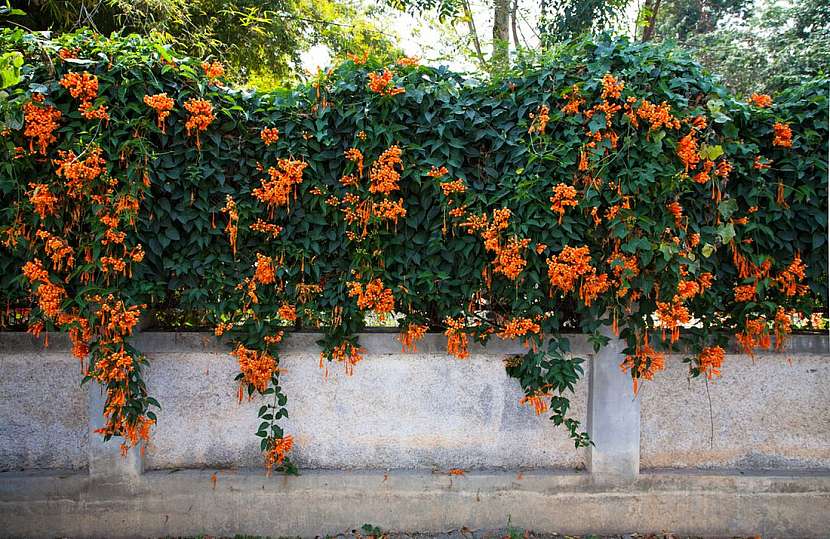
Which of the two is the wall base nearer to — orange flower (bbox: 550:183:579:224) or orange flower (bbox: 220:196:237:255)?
orange flower (bbox: 220:196:237:255)

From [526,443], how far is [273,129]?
2207 millimetres

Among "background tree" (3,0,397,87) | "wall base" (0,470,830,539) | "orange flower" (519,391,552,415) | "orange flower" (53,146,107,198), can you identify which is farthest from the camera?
"background tree" (3,0,397,87)

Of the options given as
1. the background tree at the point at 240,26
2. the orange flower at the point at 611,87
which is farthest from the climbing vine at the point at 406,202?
the background tree at the point at 240,26

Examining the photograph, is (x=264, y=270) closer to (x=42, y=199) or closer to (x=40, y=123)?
(x=42, y=199)

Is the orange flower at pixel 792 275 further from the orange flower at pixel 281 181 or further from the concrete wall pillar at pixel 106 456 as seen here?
the concrete wall pillar at pixel 106 456

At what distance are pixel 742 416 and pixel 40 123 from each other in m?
3.99

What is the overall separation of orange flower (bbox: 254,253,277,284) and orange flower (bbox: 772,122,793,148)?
2582 millimetres

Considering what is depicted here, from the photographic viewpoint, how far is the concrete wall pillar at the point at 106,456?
3.39 m

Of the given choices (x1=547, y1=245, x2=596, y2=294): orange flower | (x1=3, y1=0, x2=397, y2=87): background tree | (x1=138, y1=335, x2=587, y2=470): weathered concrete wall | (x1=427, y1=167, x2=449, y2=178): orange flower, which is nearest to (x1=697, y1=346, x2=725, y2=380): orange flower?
(x1=138, y1=335, x2=587, y2=470): weathered concrete wall

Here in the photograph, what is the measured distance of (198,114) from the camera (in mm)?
3031

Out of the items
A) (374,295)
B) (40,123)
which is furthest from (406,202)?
(40,123)

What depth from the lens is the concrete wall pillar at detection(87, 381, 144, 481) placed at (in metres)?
3.39

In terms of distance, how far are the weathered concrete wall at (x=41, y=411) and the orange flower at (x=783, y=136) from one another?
12.7ft

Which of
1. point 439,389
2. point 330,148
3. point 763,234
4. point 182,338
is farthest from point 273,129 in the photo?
point 763,234
